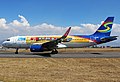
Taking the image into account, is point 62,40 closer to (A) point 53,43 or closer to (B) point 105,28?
(A) point 53,43

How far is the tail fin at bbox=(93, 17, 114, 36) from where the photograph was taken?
46.7 meters

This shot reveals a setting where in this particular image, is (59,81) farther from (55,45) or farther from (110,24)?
(110,24)

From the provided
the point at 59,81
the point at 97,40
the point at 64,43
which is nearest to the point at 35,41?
the point at 64,43

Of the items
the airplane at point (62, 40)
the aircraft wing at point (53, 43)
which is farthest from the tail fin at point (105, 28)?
the aircraft wing at point (53, 43)

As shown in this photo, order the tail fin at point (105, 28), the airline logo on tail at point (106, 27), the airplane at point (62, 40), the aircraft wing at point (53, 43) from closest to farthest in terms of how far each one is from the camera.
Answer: the aircraft wing at point (53, 43) < the airplane at point (62, 40) < the tail fin at point (105, 28) < the airline logo on tail at point (106, 27)

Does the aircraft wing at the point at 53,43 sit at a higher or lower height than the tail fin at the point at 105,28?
lower

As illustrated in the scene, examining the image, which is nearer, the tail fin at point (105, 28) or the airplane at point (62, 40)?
the airplane at point (62, 40)

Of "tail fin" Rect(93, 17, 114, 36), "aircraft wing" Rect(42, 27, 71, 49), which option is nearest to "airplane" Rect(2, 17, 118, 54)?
"tail fin" Rect(93, 17, 114, 36)

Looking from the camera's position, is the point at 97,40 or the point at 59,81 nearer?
the point at 59,81

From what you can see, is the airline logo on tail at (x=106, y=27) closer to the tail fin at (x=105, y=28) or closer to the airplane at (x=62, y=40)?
the tail fin at (x=105, y=28)

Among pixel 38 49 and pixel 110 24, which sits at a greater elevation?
pixel 110 24

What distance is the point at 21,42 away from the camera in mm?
43500

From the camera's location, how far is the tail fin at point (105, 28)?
46.7 meters

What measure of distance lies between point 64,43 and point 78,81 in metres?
29.6
